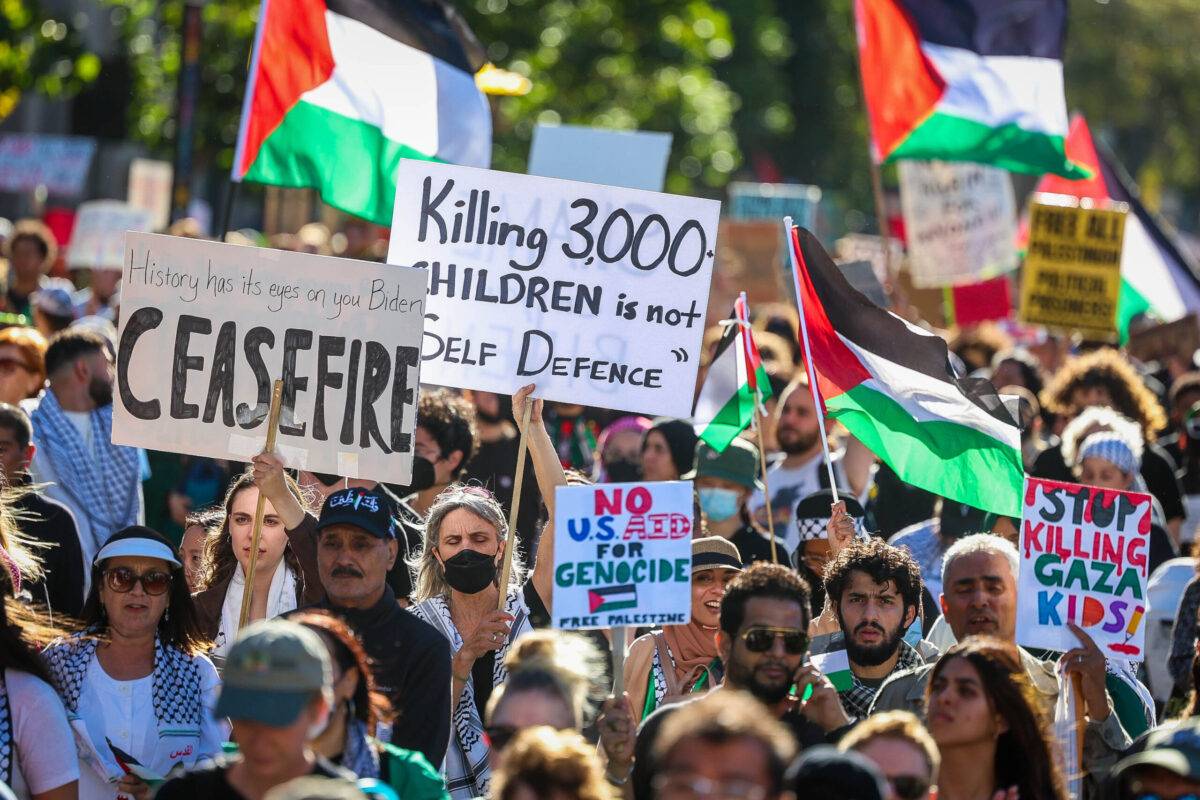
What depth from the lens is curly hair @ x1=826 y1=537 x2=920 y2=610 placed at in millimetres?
5965

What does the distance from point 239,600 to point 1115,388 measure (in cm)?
571

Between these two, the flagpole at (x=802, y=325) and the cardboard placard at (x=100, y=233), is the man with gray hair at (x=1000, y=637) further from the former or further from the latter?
the cardboard placard at (x=100, y=233)

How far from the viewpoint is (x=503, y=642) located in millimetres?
5867

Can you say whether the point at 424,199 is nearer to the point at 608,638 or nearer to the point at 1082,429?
the point at 608,638

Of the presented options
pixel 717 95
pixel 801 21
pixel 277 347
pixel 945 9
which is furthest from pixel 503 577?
pixel 801 21

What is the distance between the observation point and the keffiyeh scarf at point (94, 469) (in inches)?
312

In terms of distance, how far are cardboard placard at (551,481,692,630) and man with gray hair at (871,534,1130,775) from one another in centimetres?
68

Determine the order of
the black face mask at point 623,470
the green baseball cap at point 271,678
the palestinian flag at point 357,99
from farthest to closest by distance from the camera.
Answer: the palestinian flag at point 357,99
the black face mask at point 623,470
the green baseball cap at point 271,678

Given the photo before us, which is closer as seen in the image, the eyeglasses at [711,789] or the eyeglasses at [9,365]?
the eyeglasses at [711,789]

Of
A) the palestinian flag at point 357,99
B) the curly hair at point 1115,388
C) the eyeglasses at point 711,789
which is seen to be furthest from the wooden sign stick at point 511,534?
the curly hair at point 1115,388

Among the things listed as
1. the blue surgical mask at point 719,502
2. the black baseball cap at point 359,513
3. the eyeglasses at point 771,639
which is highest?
the blue surgical mask at point 719,502

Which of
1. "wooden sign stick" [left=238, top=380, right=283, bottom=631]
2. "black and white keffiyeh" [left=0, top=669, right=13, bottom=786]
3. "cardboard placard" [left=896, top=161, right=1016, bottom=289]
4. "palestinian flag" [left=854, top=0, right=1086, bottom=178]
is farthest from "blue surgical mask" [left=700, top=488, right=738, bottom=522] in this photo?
"cardboard placard" [left=896, top=161, right=1016, bottom=289]

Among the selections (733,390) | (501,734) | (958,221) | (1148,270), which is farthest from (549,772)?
(958,221)

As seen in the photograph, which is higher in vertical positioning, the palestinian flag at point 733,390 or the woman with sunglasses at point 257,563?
the palestinian flag at point 733,390
